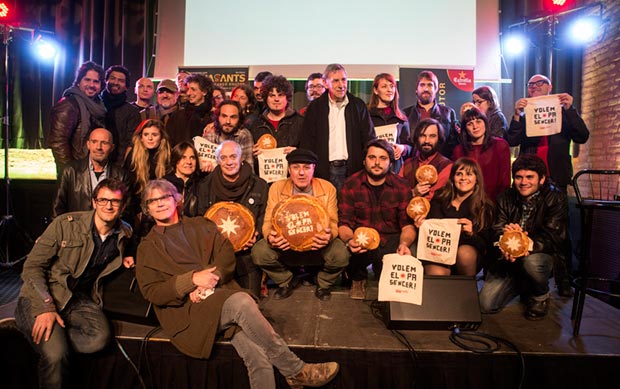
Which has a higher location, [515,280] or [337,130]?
[337,130]

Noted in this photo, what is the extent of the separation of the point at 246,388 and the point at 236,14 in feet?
17.9

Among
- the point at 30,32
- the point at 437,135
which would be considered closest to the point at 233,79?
the point at 30,32

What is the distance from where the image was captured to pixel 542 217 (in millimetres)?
3156

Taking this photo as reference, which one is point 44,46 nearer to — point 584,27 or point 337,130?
point 337,130

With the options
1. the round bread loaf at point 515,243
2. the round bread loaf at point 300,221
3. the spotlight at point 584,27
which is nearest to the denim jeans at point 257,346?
the round bread loaf at point 300,221

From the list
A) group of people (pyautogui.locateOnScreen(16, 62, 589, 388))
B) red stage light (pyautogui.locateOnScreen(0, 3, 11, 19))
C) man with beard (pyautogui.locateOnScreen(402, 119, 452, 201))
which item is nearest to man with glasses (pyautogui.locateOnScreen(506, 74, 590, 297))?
group of people (pyautogui.locateOnScreen(16, 62, 589, 388))

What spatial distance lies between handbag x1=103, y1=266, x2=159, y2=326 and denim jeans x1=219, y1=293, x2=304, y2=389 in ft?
2.09

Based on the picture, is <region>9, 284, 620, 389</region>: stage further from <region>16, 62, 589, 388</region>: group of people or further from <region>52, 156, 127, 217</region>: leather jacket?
<region>52, 156, 127, 217</region>: leather jacket

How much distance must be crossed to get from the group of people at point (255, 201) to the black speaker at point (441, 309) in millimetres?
327

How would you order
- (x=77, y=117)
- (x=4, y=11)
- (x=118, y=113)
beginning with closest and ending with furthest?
(x=77, y=117)
(x=118, y=113)
(x=4, y=11)

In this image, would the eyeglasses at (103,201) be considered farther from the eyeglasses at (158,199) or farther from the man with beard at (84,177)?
the man with beard at (84,177)

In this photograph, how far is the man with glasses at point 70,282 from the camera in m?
2.34

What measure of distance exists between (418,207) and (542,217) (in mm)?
934

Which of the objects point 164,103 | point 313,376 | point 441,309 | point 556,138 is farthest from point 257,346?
point 556,138
